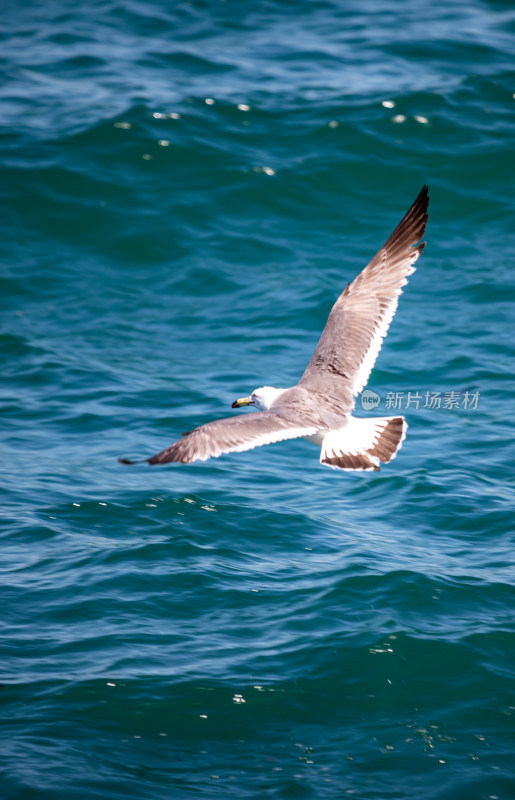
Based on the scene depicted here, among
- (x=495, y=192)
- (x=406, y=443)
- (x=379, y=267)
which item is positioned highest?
(x=379, y=267)

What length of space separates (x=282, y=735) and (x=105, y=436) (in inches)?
163

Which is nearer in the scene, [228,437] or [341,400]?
[228,437]

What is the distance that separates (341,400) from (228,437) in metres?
1.33

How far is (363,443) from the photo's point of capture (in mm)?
6219

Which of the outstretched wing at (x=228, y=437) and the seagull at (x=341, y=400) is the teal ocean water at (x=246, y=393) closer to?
the seagull at (x=341, y=400)

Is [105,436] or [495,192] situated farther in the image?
[495,192]

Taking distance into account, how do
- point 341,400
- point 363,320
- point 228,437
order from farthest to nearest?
point 363,320 → point 341,400 → point 228,437

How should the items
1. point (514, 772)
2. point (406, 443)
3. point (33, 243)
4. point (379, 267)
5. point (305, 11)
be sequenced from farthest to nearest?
point (305, 11) → point (33, 243) → point (406, 443) → point (379, 267) → point (514, 772)

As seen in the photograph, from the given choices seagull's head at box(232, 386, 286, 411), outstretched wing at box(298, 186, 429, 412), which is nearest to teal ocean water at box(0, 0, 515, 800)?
seagull's head at box(232, 386, 286, 411)

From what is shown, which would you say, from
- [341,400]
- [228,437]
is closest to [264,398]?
[341,400]

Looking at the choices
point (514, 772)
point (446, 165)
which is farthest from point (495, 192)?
point (514, 772)

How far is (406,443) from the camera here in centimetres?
884

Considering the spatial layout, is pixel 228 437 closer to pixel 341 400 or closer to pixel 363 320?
pixel 341 400

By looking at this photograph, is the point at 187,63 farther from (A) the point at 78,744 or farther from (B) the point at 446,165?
(A) the point at 78,744
